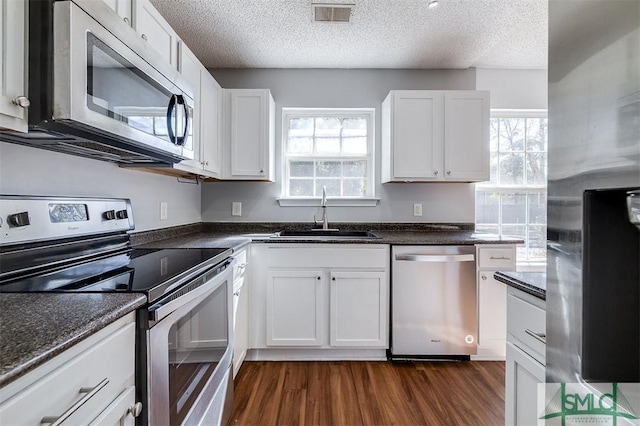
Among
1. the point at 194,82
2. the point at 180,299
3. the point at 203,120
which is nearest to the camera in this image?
the point at 180,299

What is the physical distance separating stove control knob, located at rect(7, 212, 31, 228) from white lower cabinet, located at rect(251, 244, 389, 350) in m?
1.34

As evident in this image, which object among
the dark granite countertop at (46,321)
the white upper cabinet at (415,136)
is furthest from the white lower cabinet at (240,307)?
the white upper cabinet at (415,136)

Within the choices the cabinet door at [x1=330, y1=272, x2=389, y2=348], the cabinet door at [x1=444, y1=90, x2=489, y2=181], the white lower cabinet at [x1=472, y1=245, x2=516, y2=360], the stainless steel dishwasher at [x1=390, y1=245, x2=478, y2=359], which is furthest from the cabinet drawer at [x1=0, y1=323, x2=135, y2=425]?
the cabinet door at [x1=444, y1=90, x2=489, y2=181]

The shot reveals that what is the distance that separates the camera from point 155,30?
4.90ft

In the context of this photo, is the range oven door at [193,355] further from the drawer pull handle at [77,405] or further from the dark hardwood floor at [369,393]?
the dark hardwood floor at [369,393]

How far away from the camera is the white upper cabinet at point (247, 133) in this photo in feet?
8.25

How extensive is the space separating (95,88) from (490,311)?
2565mm

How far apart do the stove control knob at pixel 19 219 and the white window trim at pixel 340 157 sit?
6.23ft

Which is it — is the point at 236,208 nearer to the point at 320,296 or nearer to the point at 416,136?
the point at 320,296

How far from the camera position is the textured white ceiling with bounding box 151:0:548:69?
1.98m

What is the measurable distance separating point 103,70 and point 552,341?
1.38 meters

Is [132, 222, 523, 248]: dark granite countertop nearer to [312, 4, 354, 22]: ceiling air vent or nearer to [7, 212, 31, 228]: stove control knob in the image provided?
[7, 212, 31, 228]: stove control knob

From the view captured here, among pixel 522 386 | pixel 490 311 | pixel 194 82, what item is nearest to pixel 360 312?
pixel 490 311

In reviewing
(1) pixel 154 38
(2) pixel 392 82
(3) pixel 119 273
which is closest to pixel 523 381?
(3) pixel 119 273
